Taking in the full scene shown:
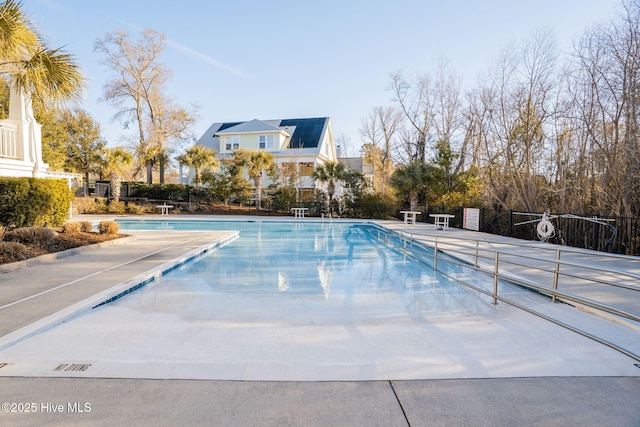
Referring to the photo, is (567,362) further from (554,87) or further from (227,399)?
(554,87)

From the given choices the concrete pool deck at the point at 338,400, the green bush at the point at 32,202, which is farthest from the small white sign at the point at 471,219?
the green bush at the point at 32,202

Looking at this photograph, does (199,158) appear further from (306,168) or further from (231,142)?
(306,168)

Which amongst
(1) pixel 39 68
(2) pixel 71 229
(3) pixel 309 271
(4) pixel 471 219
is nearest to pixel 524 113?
(4) pixel 471 219

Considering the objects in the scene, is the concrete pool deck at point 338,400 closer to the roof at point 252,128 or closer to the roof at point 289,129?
the roof at point 289,129

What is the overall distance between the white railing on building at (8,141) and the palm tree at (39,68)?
284 centimetres

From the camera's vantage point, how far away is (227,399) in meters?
2.27

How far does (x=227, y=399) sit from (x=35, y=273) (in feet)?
18.4

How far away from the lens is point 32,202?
29.8 feet

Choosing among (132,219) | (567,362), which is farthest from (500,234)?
(132,219)

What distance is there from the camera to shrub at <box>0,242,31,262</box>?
6.37m

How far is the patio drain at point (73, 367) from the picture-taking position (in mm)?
2659

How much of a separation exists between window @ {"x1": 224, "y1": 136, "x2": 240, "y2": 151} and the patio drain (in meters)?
27.3

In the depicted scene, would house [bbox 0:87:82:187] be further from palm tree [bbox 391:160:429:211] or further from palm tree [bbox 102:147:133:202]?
palm tree [bbox 391:160:429:211]

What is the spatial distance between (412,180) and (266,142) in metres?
13.4
